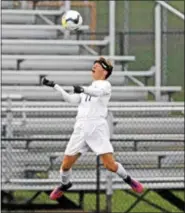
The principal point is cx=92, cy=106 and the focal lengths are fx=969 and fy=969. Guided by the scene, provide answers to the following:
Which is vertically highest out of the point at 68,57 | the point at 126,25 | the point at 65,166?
the point at 126,25

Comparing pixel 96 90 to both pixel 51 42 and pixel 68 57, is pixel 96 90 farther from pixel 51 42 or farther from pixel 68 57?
pixel 51 42

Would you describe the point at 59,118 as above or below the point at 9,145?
above

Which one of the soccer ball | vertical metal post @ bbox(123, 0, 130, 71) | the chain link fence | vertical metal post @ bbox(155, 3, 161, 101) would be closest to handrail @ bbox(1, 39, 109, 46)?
vertical metal post @ bbox(123, 0, 130, 71)

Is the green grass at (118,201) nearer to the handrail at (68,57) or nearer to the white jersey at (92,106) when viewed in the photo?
the handrail at (68,57)

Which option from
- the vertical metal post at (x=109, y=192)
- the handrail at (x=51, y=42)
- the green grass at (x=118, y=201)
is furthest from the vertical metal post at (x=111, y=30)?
the vertical metal post at (x=109, y=192)

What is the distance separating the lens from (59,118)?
13656 mm

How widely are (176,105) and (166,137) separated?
0.64 m

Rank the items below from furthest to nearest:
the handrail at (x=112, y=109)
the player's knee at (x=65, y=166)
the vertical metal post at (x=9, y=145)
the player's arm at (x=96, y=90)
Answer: the handrail at (x=112, y=109) → the vertical metal post at (x=9, y=145) → the player's knee at (x=65, y=166) → the player's arm at (x=96, y=90)

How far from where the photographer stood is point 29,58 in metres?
14.8

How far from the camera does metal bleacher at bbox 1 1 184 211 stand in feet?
41.3

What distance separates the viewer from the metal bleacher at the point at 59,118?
12.6 m

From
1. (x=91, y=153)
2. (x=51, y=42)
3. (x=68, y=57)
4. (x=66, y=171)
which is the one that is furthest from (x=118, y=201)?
(x=66, y=171)

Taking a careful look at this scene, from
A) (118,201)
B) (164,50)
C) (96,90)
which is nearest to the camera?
(96,90)

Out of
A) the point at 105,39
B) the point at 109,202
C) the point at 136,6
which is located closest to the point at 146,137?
the point at 109,202
